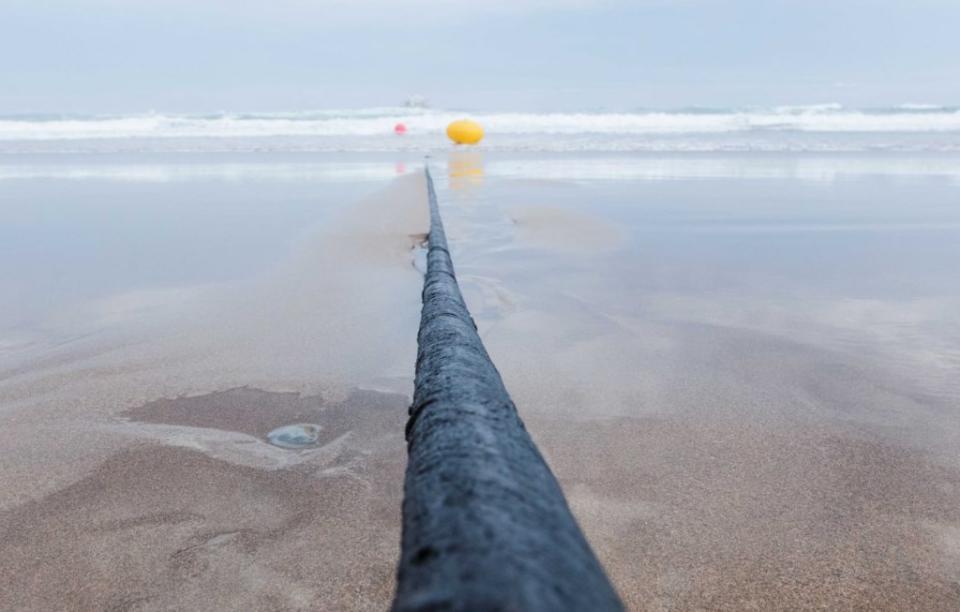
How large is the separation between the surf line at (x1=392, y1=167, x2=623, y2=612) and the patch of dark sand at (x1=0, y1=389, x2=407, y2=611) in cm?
48

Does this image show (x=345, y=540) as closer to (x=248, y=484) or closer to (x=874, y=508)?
(x=248, y=484)

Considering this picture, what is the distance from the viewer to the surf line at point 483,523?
2.06ft

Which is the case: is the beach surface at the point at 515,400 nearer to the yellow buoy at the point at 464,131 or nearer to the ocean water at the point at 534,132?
the yellow buoy at the point at 464,131

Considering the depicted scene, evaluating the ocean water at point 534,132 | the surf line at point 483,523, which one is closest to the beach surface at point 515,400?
the surf line at point 483,523

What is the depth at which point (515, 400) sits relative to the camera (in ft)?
7.93

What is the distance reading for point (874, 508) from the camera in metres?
1.76

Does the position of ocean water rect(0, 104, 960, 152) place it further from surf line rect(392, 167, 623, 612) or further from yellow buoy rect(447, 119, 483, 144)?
surf line rect(392, 167, 623, 612)

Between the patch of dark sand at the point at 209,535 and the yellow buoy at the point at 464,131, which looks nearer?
the patch of dark sand at the point at 209,535

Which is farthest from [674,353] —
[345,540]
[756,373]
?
[345,540]

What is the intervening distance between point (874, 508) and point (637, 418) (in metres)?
0.69

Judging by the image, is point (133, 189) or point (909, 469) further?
point (133, 189)

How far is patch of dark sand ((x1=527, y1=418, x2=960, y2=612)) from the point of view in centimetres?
146

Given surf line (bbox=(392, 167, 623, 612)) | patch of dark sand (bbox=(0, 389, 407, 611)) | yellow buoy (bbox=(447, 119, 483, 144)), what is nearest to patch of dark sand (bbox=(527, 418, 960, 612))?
patch of dark sand (bbox=(0, 389, 407, 611))

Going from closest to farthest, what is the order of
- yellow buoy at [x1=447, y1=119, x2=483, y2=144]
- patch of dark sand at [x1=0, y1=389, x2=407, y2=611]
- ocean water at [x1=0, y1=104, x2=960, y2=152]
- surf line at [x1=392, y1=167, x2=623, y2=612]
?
surf line at [x1=392, y1=167, x2=623, y2=612]
patch of dark sand at [x1=0, y1=389, x2=407, y2=611]
yellow buoy at [x1=447, y1=119, x2=483, y2=144]
ocean water at [x1=0, y1=104, x2=960, y2=152]
